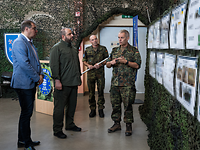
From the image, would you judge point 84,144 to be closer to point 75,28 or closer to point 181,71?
point 181,71

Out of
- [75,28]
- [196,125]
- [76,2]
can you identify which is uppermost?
[76,2]

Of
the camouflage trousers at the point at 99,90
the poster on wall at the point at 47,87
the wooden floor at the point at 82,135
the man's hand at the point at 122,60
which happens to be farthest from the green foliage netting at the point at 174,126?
the poster on wall at the point at 47,87

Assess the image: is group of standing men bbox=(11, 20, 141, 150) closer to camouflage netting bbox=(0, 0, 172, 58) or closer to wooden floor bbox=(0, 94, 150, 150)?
wooden floor bbox=(0, 94, 150, 150)

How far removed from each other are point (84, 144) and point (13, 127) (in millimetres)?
1464

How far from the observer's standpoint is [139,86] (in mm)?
6430

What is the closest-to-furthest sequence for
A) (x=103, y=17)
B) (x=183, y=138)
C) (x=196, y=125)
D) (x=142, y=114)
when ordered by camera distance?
1. (x=196, y=125)
2. (x=183, y=138)
3. (x=142, y=114)
4. (x=103, y=17)

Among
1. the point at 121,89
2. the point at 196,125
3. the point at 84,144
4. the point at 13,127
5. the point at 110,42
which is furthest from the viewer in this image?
the point at 110,42

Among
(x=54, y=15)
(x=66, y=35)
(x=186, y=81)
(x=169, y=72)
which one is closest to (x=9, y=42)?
(x=54, y=15)

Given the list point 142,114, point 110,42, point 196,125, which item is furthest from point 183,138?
point 110,42

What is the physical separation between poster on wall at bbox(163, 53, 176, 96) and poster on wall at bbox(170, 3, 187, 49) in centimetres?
16

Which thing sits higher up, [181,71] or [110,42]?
[110,42]

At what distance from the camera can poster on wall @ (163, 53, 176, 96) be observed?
2072 mm

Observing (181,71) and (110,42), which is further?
(110,42)

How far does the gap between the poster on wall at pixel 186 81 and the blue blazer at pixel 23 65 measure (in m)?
1.65
